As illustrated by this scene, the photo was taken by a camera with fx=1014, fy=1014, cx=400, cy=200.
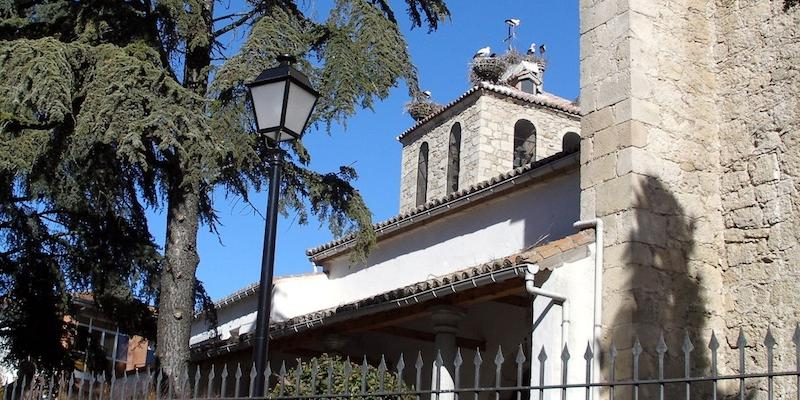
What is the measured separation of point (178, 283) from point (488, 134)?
1488 cm

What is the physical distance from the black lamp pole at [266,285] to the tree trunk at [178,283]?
3.58m

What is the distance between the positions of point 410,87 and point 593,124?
6.22 feet

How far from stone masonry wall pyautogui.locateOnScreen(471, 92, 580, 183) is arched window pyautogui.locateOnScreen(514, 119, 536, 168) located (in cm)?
18

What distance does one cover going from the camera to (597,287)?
9.55m

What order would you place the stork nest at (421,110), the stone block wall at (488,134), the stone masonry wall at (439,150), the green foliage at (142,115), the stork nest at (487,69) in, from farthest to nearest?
the stork nest at (487,69)
the stork nest at (421,110)
the stone masonry wall at (439,150)
the stone block wall at (488,134)
the green foliage at (142,115)

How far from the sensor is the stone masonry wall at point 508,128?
79.1ft

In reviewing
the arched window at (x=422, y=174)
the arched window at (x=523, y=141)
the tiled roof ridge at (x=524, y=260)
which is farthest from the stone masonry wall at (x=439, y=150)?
the tiled roof ridge at (x=524, y=260)

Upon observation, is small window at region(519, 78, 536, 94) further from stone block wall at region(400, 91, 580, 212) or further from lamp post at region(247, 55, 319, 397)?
lamp post at region(247, 55, 319, 397)

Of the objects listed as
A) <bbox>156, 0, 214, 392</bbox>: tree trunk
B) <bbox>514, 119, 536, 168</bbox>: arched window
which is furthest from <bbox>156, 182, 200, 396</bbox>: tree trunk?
<bbox>514, 119, 536, 168</bbox>: arched window

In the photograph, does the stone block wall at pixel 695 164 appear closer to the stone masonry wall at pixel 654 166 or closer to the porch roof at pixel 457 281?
the stone masonry wall at pixel 654 166

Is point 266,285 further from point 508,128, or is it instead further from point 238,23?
point 508,128

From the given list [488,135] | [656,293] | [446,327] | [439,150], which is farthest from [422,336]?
[439,150]

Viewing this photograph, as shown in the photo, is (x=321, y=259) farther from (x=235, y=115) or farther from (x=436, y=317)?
(x=235, y=115)

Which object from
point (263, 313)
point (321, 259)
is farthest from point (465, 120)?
point (263, 313)
